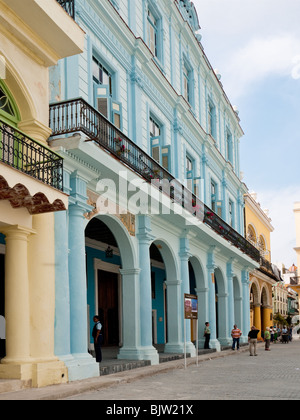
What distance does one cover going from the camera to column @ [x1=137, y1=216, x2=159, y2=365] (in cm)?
1517

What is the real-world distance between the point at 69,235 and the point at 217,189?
50.2 feet

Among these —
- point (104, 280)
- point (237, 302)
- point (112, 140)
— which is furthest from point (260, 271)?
point (112, 140)

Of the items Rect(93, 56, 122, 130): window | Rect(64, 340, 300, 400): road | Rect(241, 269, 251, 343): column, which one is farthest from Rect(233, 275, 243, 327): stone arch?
Rect(93, 56, 122, 130): window

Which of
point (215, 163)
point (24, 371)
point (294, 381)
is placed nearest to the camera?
point (24, 371)

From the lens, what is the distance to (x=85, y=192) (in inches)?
486

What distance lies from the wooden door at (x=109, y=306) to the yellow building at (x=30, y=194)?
9624 millimetres

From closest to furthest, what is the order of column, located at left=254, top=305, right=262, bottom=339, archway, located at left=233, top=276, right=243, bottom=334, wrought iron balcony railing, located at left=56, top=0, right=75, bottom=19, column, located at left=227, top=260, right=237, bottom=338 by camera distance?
wrought iron balcony railing, located at left=56, top=0, right=75, bottom=19 < column, located at left=227, top=260, right=237, bottom=338 < archway, located at left=233, top=276, right=243, bottom=334 < column, located at left=254, top=305, right=262, bottom=339

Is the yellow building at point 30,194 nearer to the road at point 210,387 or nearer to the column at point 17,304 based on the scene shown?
the column at point 17,304

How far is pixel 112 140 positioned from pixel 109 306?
9.38 metres

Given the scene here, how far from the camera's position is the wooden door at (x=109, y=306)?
20.4 m

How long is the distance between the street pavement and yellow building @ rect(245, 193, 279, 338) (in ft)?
64.9

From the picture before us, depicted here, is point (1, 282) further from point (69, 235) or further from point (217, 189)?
point (217, 189)

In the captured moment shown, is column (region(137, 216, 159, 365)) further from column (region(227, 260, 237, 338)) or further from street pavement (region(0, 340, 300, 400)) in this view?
column (region(227, 260, 237, 338))
